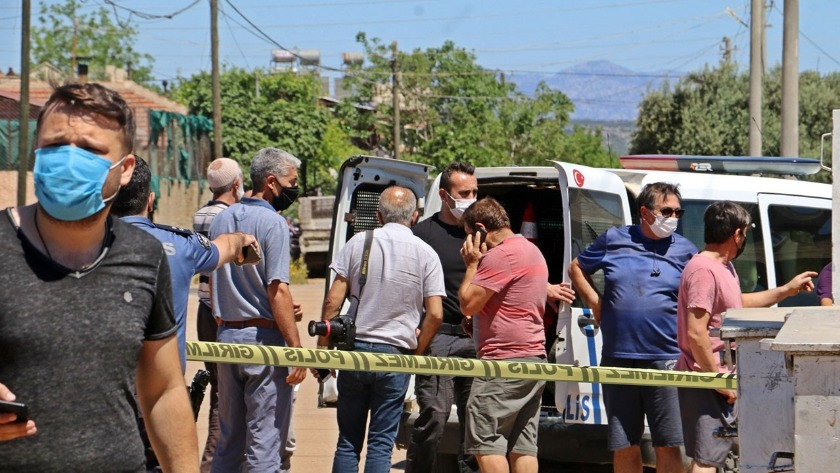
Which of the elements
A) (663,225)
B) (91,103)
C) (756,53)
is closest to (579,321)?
(663,225)

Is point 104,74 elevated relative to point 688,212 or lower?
elevated

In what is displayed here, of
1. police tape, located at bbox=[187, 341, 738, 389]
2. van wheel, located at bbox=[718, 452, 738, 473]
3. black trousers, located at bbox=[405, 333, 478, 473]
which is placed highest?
police tape, located at bbox=[187, 341, 738, 389]

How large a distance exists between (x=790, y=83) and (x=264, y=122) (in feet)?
A: 120

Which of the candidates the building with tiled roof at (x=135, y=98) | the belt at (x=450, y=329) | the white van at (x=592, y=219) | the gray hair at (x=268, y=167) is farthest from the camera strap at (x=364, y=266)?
the building with tiled roof at (x=135, y=98)

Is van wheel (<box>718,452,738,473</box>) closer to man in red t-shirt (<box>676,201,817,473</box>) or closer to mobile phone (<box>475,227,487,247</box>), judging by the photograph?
man in red t-shirt (<box>676,201,817,473</box>)

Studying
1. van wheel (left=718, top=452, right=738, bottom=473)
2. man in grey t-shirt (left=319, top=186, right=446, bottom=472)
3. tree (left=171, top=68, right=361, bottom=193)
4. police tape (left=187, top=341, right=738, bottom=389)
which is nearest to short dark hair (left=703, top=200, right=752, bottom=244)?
police tape (left=187, top=341, right=738, bottom=389)

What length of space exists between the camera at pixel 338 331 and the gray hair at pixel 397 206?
24.8 inches

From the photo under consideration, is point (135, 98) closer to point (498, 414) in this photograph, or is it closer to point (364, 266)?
point (364, 266)

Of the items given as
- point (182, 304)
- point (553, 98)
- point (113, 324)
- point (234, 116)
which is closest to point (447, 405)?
point (182, 304)

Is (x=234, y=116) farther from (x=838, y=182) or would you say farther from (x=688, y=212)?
(x=838, y=182)

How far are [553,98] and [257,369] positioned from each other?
56.1 metres

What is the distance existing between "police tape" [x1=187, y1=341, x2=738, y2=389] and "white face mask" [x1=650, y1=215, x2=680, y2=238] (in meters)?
0.80

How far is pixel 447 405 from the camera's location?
7.10 metres

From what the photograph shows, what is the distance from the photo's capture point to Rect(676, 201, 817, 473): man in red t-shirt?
6.21m
